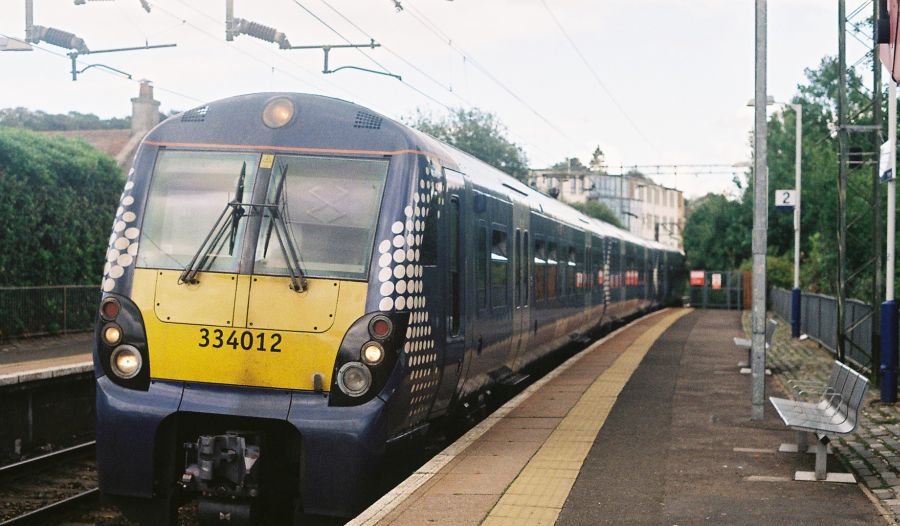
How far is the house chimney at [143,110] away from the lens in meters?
46.4

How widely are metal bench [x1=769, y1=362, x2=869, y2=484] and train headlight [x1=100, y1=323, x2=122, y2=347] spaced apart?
5078 millimetres

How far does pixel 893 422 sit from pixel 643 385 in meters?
3.47

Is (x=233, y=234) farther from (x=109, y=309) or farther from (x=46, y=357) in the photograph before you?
(x=46, y=357)

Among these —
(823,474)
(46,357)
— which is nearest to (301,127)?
(823,474)

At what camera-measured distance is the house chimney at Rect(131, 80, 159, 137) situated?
46.4 m

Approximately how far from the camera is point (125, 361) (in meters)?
7.93

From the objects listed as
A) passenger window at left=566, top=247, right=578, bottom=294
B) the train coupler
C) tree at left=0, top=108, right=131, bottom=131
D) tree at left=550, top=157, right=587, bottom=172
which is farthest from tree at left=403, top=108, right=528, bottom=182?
the train coupler

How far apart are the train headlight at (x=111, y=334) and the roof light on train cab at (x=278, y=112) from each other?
178 centimetres

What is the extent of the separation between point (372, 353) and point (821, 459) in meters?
3.59

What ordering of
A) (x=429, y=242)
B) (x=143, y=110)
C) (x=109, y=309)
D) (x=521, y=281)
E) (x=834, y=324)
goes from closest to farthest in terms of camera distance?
1. (x=109, y=309)
2. (x=429, y=242)
3. (x=521, y=281)
4. (x=834, y=324)
5. (x=143, y=110)

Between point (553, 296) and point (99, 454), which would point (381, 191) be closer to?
point (99, 454)

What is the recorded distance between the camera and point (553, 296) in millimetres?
16688

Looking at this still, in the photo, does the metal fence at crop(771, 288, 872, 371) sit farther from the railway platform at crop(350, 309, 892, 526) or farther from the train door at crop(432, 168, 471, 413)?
the train door at crop(432, 168, 471, 413)

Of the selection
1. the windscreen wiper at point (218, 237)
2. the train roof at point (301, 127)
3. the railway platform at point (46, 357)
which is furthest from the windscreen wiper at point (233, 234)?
the railway platform at point (46, 357)
